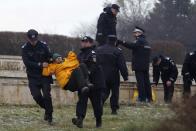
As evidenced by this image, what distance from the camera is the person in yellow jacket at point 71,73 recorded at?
1451 centimetres

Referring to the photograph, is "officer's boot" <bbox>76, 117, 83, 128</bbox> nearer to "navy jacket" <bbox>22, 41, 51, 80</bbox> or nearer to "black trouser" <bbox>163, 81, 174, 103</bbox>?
"navy jacket" <bbox>22, 41, 51, 80</bbox>

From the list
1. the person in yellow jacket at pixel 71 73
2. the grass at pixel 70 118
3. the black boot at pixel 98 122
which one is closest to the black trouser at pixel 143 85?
the grass at pixel 70 118

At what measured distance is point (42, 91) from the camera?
15812mm

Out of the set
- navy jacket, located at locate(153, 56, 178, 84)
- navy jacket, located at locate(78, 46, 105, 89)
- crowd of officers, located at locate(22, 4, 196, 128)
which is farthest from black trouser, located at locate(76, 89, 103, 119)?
navy jacket, located at locate(153, 56, 178, 84)

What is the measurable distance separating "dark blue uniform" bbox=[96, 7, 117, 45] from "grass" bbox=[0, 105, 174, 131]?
1784 millimetres

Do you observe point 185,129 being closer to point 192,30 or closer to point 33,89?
point 33,89

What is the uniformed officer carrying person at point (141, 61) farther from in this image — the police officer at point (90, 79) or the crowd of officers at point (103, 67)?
the police officer at point (90, 79)

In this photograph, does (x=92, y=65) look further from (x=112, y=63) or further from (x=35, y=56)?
(x=112, y=63)

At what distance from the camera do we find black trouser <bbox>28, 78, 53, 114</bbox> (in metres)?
15.5

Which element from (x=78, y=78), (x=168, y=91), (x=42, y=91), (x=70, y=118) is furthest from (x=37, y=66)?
(x=168, y=91)

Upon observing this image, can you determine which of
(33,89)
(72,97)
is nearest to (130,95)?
(72,97)

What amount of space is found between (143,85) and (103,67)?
11.7 ft

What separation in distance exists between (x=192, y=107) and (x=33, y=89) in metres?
5.64

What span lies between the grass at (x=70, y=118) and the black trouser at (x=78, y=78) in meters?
0.79
